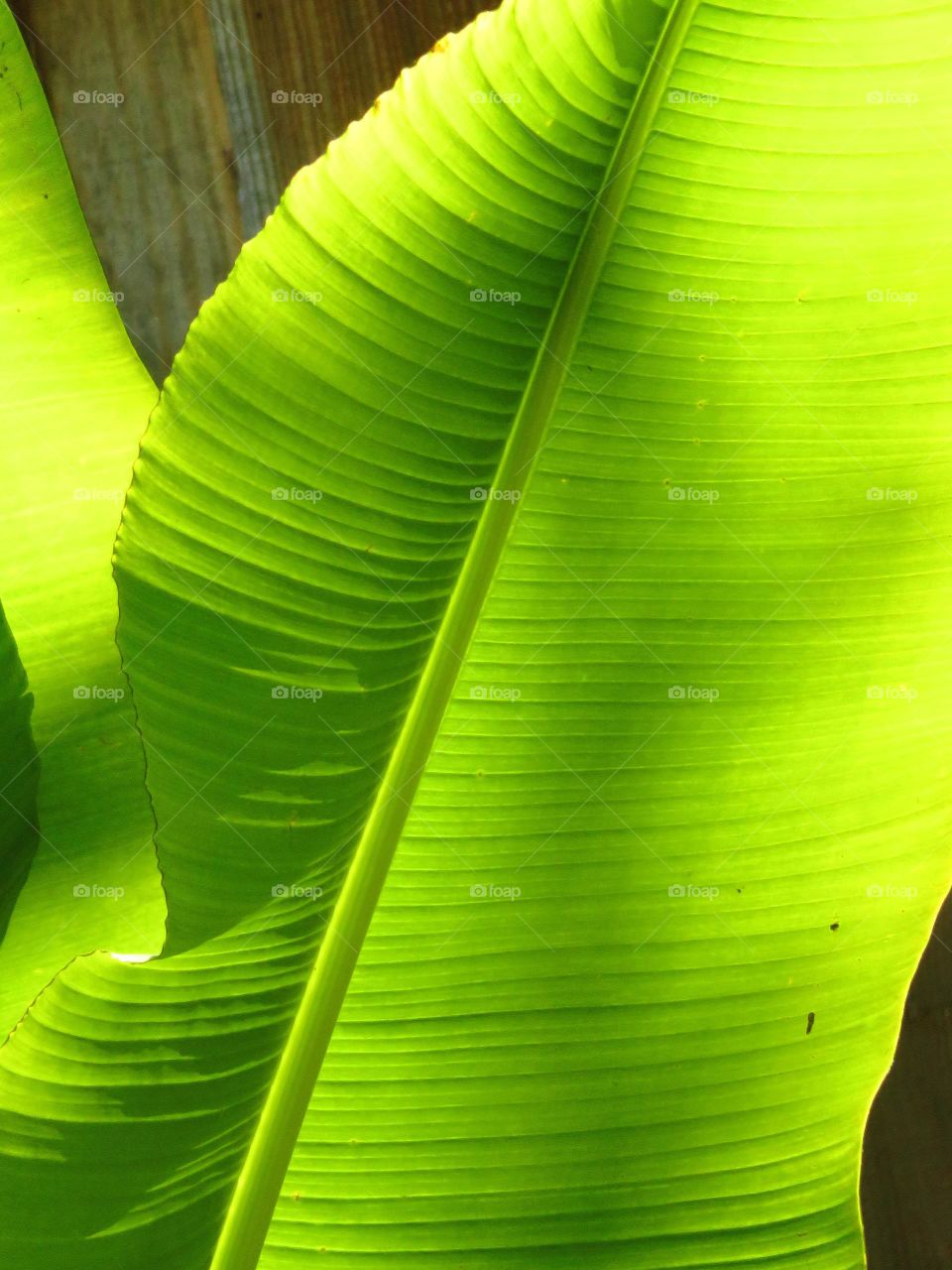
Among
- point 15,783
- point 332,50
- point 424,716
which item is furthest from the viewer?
point 332,50

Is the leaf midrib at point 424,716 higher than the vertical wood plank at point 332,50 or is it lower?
lower

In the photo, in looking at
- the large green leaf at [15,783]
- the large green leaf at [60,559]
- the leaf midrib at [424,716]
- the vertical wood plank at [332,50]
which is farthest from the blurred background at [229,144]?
the leaf midrib at [424,716]

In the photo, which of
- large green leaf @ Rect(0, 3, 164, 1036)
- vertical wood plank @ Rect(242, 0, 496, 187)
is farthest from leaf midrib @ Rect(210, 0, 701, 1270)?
vertical wood plank @ Rect(242, 0, 496, 187)

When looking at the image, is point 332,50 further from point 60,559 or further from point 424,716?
point 424,716

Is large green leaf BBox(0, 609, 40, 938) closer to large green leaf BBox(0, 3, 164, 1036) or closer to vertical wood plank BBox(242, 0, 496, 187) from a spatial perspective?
large green leaf BBox(0, 3, 164, 1036)

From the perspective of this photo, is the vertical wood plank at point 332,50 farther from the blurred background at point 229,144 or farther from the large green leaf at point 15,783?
the large green leaf at point 15,783

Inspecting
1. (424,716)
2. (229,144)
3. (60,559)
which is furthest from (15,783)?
(229,144)
